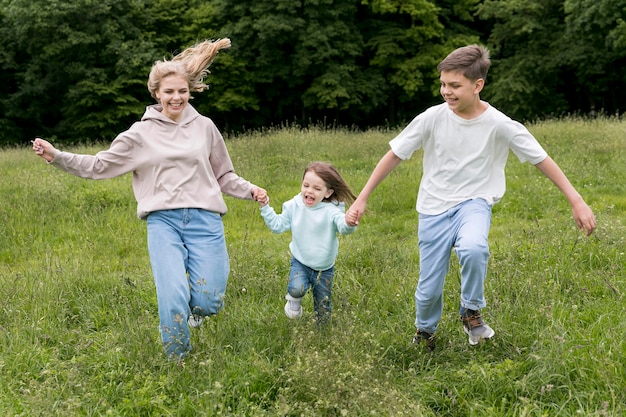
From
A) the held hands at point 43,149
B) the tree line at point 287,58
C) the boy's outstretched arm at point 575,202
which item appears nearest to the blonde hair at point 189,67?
the held hands at point 43,149

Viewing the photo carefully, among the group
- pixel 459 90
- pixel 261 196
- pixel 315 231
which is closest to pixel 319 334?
pixel 315 231

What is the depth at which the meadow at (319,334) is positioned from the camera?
11.7 feet

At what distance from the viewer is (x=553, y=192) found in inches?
360

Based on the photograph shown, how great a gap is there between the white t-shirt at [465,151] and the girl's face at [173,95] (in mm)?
1423

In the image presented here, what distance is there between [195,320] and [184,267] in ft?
1.36

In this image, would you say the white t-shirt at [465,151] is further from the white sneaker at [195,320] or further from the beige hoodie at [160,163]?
the white sneaker at [195,320]

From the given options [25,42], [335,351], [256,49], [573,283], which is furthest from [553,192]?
[25,42]

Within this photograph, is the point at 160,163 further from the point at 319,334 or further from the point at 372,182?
the point at 319,334

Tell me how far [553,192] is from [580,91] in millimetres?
27911

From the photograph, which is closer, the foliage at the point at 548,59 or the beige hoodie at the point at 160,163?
the beige hoodie at the point at 160,163

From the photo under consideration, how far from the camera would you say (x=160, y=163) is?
165 inches

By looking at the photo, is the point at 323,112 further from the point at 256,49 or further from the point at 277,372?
the point at 277,372

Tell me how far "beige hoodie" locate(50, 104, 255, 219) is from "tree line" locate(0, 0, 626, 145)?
27.3m

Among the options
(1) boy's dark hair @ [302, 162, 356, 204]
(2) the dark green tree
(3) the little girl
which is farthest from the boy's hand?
(2) the dark green tree
